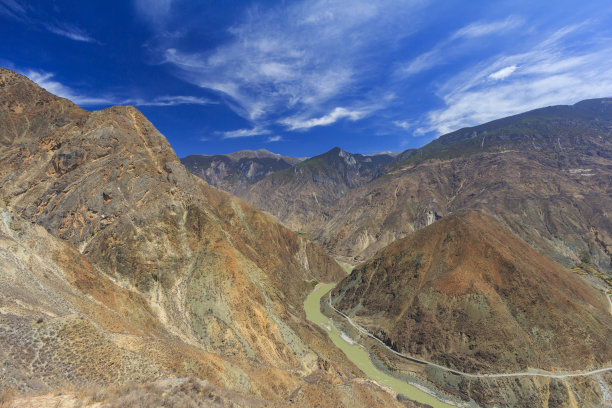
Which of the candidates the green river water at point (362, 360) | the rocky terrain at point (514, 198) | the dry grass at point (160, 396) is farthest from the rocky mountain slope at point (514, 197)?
the dry grass at point (160, 396)

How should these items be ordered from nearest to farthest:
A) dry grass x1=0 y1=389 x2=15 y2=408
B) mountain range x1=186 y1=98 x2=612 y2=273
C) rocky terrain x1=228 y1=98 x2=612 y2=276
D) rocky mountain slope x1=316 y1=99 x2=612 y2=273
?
dry grass x1=0 y1=389 x2=15 y2=408
rocky terrain x1=228 y1=98 x2=612 y2=276
rocky mountain slope x1=316 y1=99 x2=612 y2=273
mountain range x1=186 y1=98 x2=612 y2=273

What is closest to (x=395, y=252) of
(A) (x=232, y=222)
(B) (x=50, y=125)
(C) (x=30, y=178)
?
(A) (x=232, y=222)

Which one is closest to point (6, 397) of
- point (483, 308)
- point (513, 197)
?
point (483, 308)

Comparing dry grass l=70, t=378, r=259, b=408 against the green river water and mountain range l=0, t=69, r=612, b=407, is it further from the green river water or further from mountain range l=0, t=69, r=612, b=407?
the green river water

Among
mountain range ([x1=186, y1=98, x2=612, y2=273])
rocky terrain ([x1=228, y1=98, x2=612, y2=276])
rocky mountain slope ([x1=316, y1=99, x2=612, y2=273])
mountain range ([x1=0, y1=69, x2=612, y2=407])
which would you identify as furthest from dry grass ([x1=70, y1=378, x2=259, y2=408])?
rocky terrain ([x1=228, y1=98, x2=612, y2=276])

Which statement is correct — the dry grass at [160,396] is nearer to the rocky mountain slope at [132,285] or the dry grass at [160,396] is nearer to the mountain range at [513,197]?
the rocky mountain slope at [132,285]

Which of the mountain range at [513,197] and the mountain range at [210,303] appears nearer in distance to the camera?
the mountain range at [210,303]
